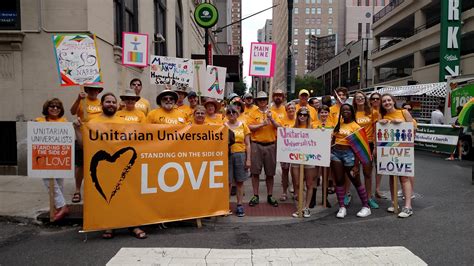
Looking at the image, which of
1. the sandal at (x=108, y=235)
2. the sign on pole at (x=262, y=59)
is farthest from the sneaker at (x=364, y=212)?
the sandal at (x=108, y=235)

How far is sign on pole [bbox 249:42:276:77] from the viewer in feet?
23.3

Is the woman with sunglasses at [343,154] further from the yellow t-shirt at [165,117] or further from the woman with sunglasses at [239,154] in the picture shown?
the yellow t-shirt at [165,117]

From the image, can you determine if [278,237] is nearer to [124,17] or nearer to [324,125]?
[324,125]

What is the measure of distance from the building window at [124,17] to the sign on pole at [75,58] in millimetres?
5117

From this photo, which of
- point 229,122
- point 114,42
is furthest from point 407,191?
point 114,42

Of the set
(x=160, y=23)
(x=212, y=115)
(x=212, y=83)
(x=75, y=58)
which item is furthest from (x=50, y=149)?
(x=160, y=23)

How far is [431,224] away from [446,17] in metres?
24.6

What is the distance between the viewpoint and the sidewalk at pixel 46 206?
18.6 ft

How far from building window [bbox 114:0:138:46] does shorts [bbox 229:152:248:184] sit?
615 cm

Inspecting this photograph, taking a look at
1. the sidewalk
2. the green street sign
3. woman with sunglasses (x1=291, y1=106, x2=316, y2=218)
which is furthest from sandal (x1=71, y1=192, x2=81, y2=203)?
the green street sign

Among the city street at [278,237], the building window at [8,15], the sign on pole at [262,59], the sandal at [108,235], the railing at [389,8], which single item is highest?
the railing at [389,8]

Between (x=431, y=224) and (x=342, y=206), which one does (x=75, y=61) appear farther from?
(x=431, y=224)

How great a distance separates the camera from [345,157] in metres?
5.82

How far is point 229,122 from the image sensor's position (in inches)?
238
